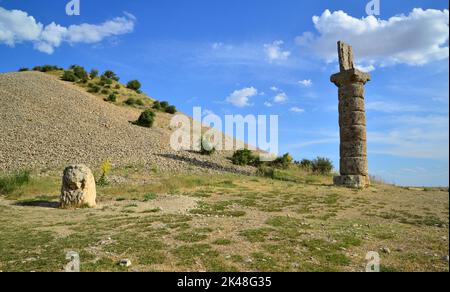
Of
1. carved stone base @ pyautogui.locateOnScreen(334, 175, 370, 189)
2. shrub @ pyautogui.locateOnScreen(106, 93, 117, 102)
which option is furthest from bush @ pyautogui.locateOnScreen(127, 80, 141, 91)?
carved stone base @ pyautogui.locateOnScreen(334, 175, 370, 189)

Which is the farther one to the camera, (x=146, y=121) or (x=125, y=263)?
(x=146, y=121)

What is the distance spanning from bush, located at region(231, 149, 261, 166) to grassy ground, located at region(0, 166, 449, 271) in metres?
10.9

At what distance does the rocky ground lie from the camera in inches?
782

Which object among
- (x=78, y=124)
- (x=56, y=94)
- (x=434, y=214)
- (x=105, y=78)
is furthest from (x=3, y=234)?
(x=105, y=78)

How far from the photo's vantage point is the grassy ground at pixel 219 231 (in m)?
5.73

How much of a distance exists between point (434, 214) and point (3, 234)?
407 inches

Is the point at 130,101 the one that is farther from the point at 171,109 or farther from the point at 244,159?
the point at 244,159

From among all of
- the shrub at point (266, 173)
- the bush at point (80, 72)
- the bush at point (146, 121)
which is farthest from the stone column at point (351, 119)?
the bush at point (80, 72)

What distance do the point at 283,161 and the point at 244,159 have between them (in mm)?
3312

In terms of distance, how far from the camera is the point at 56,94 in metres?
31.4

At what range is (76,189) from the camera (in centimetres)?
1134

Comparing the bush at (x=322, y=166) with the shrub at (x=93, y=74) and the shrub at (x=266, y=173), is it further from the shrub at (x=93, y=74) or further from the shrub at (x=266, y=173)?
the shrub at (x=93, y=74)

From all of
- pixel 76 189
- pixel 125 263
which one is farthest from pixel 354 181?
pixel 125 263
